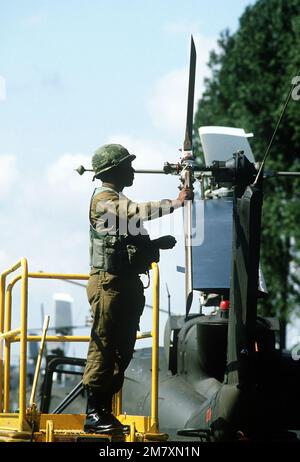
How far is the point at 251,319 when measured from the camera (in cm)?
931

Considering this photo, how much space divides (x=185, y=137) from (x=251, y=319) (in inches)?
58.9

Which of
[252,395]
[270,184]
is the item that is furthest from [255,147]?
[252,395]

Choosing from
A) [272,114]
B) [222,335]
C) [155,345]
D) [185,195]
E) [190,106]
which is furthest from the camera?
[272,114]

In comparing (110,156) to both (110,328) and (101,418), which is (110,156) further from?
(101,418)

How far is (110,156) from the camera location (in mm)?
9398

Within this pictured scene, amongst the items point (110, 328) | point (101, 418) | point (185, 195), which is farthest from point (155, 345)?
point (185, 195)

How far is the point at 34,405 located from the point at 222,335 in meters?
2.90

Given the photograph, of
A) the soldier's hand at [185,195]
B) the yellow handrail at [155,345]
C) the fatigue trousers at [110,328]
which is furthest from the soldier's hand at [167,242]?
the yellow handrail at [155,345]

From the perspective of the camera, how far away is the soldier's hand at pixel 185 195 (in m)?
8.77

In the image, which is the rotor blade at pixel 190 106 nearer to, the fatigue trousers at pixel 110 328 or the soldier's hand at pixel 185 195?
the soldier's hand at pixel 185 195

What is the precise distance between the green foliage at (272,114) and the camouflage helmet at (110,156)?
2667 cm

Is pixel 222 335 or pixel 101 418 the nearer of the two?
pixel 101 418
